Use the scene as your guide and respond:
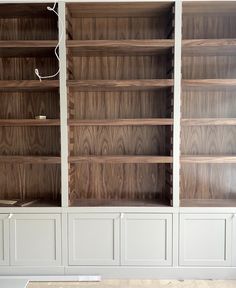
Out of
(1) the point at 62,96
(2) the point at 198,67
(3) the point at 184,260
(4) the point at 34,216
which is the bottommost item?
(3) the point at 184,260

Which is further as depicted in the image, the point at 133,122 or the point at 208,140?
the point at 208,140

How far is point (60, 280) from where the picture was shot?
231cm

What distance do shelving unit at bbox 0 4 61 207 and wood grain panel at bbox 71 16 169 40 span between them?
0.27 metres

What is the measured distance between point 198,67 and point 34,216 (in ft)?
6.78

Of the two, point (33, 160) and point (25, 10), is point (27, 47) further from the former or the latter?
point (33, 160)

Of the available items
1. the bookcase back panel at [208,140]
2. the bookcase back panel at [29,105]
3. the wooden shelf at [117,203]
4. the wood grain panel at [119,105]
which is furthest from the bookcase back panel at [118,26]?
the wooden shelf at [117,203]

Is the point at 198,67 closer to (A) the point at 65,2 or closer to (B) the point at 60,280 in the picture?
(A) the point at 65,2

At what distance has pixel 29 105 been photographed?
8.58ft

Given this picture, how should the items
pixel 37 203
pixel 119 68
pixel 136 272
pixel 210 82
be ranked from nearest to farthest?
1. pixel 210 82
2. pixel 136 272
3. pixel 37 203
4. pixel 119 68

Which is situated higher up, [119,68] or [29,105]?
[119,68]

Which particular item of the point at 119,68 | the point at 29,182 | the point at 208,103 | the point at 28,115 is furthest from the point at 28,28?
the point at 208,103

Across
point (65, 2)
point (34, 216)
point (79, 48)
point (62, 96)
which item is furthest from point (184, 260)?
point (65, 2)

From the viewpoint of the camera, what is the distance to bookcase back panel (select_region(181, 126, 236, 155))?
→ 2.58 metres

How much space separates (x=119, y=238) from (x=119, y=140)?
36.0 inches
